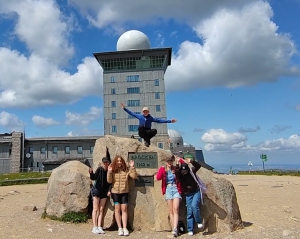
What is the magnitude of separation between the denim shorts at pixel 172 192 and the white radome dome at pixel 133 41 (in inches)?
2272

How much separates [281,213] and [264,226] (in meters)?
2.61

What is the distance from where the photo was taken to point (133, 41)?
64.6 meters

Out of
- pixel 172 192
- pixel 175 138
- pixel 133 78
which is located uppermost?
pixel 133 78

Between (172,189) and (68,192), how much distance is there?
3457 mm

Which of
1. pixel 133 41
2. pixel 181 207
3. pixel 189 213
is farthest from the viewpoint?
pixel 133 41

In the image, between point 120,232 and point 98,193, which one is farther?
point 98,193

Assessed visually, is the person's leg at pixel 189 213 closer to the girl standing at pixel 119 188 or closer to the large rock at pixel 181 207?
the large rock at pixel 181 207

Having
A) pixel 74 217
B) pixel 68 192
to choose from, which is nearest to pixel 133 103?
pixel 68 192

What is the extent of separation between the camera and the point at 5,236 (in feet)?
28.4

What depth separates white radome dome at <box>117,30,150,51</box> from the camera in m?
64.5

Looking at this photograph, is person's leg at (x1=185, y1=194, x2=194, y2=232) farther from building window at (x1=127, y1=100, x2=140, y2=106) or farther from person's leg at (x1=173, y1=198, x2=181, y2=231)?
building window at (x1=127, y1=100, x2=140, y2=106)

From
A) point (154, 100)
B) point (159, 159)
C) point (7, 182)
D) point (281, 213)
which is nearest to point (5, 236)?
point (159, 159)

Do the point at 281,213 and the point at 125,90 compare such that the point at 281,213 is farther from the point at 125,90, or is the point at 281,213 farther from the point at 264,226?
the point at 125,90

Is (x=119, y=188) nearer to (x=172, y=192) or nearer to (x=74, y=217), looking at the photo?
(x=172, y=192)
